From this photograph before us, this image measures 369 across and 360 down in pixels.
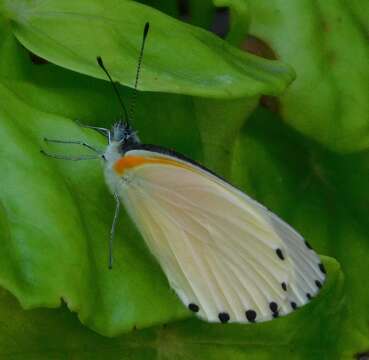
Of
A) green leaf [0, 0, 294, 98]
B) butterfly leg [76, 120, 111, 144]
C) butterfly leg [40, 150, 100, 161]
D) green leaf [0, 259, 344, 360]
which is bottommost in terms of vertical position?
green leaf [0, 259, 344, 360]

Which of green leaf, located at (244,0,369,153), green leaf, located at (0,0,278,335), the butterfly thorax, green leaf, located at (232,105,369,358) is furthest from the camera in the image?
green leaf, located at (232,105,369,358)

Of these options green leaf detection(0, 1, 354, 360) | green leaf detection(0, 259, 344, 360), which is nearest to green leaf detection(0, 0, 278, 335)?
green leaf detection(0, 1, 354, 360)

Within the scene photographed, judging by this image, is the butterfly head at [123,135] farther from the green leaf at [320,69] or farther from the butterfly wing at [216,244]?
the green leaf at [320,69]

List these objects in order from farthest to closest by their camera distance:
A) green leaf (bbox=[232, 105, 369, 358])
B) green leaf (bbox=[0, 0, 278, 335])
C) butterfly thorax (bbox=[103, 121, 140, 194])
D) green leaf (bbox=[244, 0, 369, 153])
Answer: green leaf (bbox=[232, 105, 369, 358]) → green leaf (bbox=[244, 0, 369, 153]) → butterfly thorax (bbox=[103, 121, 140, 194]) → green leaf (bbox=[0, 0, 278, 335])

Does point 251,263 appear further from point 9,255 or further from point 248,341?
point 9,255

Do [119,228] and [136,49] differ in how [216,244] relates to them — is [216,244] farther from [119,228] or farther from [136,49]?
[136,49]

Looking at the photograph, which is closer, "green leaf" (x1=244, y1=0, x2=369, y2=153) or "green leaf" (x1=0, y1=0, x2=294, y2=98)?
"green leaf" (x1=0, y1=0, x2=294, y2=98)

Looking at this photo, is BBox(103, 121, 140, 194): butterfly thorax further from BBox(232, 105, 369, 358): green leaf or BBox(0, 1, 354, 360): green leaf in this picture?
BBox(232, 105, 369, 358): green leaf

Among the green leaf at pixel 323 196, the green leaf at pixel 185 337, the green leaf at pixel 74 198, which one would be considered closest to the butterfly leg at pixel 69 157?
the green leaf at pixel 74 198
